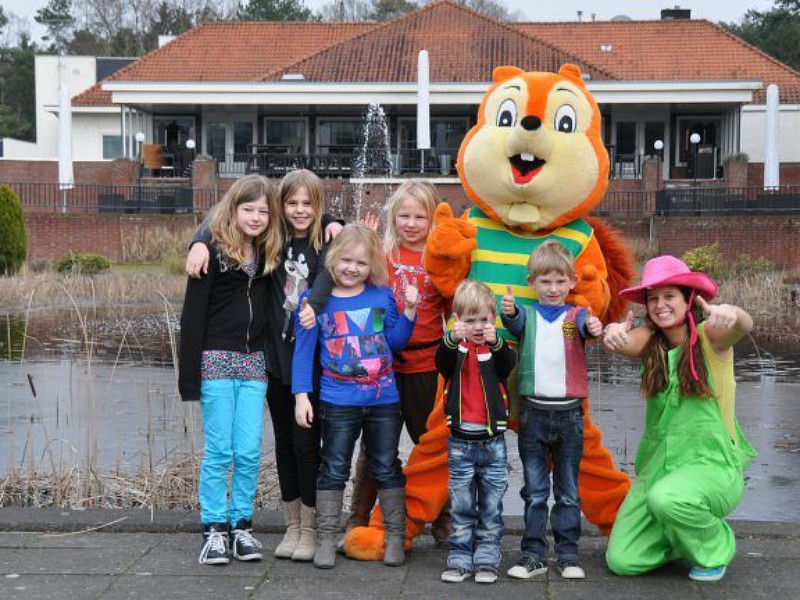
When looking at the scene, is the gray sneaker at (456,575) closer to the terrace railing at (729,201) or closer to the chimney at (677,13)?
the terrace railing at (729,201)

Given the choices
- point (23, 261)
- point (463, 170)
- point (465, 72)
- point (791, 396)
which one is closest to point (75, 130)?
point (465, 72)

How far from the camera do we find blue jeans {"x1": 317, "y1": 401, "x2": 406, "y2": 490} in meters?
5.26

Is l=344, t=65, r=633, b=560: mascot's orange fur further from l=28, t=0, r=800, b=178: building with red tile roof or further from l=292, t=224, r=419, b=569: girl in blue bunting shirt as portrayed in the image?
l=28, t=0, r=800, b=178: building with red tile roof

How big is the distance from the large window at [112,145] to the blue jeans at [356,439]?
1623 inches

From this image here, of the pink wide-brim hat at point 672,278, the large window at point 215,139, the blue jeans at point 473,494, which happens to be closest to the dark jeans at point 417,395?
the blue jeans at point 473,494

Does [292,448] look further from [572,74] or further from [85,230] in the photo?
[85,230]

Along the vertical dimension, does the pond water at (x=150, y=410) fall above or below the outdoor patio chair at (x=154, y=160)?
below

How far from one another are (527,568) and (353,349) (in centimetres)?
117

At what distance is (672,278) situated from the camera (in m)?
5.06

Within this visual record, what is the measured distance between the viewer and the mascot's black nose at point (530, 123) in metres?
5.42

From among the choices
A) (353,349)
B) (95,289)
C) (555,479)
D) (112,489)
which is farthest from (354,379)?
(95,289)

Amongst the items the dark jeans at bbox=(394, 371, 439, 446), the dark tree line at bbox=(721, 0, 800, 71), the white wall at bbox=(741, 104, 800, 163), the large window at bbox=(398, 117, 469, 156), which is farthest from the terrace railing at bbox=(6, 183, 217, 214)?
the dark tree line at bbox=(721, 0, 800, 71)

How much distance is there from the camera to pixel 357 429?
5312 millimetres

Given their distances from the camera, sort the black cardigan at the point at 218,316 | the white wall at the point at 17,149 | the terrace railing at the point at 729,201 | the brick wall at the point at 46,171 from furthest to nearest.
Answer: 1. the white wall at the point at 17,149
2. the brick wall at the point at 46,171
3. the terrace railing at the point at 729,201
4. the black cardigan at the point at 218,316
